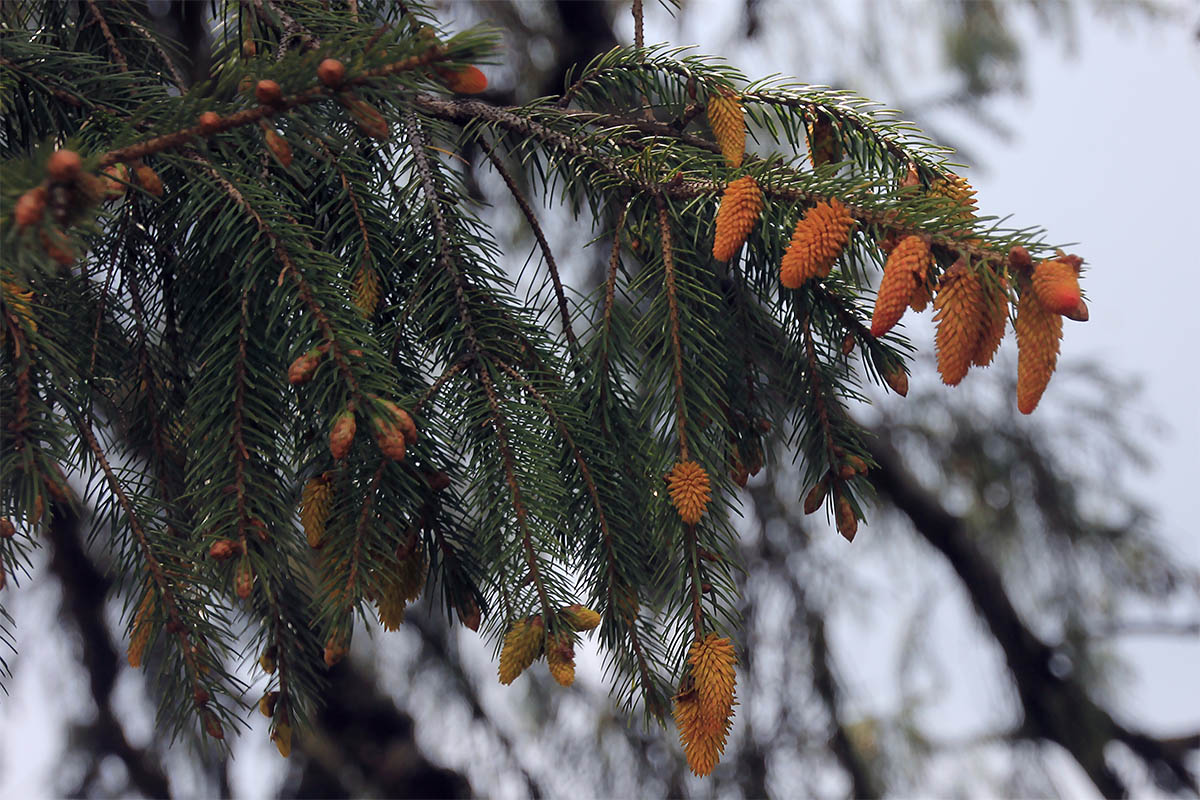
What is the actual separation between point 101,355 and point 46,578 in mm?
1720

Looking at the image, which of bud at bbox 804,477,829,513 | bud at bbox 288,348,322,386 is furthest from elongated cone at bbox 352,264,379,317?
bud at bbox 804,477,829,513

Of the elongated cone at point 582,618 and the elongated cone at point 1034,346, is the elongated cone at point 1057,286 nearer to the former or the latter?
the elongated cone at point 1034,346

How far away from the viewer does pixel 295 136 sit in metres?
0.62

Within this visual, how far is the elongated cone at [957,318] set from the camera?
0.48 metres

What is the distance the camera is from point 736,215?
0.56 m

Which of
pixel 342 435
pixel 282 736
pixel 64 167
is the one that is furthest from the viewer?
pixel 282 736

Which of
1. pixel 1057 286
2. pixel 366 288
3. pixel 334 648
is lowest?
pixel 334 648

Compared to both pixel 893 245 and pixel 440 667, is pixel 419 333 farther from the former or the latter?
pixel 440 667

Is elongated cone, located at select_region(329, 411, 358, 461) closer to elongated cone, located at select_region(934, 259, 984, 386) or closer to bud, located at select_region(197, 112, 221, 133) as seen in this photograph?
bud, located at select_region(197, 112, 221, 133)

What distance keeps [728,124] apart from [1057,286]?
28 centimetres

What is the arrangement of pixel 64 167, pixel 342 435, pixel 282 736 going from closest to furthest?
pixel 64 167, pixel 342 435, pixel 282 736

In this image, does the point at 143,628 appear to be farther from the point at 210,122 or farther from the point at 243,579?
the point at 210,122

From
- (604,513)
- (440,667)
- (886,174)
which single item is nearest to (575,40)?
(440,667)

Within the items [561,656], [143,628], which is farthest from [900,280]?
[143,628]
